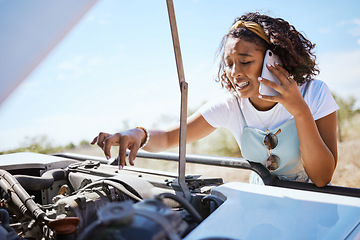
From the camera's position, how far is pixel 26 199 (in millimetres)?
1047

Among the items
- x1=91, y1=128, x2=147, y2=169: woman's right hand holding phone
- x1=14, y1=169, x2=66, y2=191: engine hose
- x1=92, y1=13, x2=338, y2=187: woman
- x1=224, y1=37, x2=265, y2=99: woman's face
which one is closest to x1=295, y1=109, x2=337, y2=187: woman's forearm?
x1=92, y1=13, x2=338, y2=187: woman

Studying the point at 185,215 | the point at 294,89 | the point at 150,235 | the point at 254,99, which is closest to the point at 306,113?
the point at 294,89

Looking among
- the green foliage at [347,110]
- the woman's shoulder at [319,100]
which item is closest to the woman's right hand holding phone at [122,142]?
the woman's shoulder at [319,100]

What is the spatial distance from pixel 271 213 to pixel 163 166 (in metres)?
8.49

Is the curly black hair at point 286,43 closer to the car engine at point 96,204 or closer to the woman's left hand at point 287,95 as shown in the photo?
the woman's left hand at point 287,95

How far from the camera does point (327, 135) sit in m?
1.34

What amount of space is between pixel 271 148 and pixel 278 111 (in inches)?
7.8

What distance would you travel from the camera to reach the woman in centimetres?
121

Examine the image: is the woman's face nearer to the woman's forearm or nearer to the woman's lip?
the woman's lip

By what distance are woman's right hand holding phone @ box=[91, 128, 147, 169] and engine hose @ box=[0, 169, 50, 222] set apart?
265mm

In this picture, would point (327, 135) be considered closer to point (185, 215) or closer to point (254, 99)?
point (254, 99)

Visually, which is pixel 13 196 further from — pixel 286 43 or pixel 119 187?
pixel 286 43

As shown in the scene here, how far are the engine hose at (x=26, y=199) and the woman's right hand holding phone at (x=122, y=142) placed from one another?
0.87 ft

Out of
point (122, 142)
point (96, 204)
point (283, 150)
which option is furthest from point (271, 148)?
point (96, 204)
